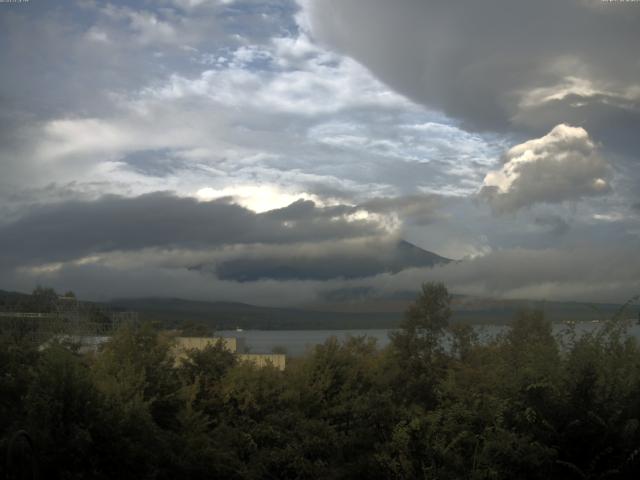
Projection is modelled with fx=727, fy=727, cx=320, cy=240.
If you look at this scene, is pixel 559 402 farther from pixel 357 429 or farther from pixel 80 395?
pixel 80 395

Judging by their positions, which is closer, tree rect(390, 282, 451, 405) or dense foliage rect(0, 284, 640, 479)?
dense foliage rect(0, 284, 640, 479)

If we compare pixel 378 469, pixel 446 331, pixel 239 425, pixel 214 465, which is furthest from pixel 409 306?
pixel 378 469

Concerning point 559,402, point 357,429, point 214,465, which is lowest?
point 214,465

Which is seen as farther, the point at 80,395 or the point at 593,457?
the point at 80,395

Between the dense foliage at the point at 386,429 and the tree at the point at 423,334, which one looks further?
the tree at the point at 423,334

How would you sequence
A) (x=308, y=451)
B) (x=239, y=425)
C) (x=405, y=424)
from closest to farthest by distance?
(x=405, y=424) < (x=308, y=451) < (x=239, y=425)

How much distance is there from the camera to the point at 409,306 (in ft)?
204

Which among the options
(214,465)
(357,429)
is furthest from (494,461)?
(214,465)

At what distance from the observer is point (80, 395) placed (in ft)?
45.2

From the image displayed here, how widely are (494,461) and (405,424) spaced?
2.13m

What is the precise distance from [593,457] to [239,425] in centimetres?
1408

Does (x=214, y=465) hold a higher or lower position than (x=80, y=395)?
lower

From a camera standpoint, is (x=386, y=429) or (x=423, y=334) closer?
(x=386, y=429)

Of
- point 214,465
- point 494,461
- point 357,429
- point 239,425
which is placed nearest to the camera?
point 494,461
